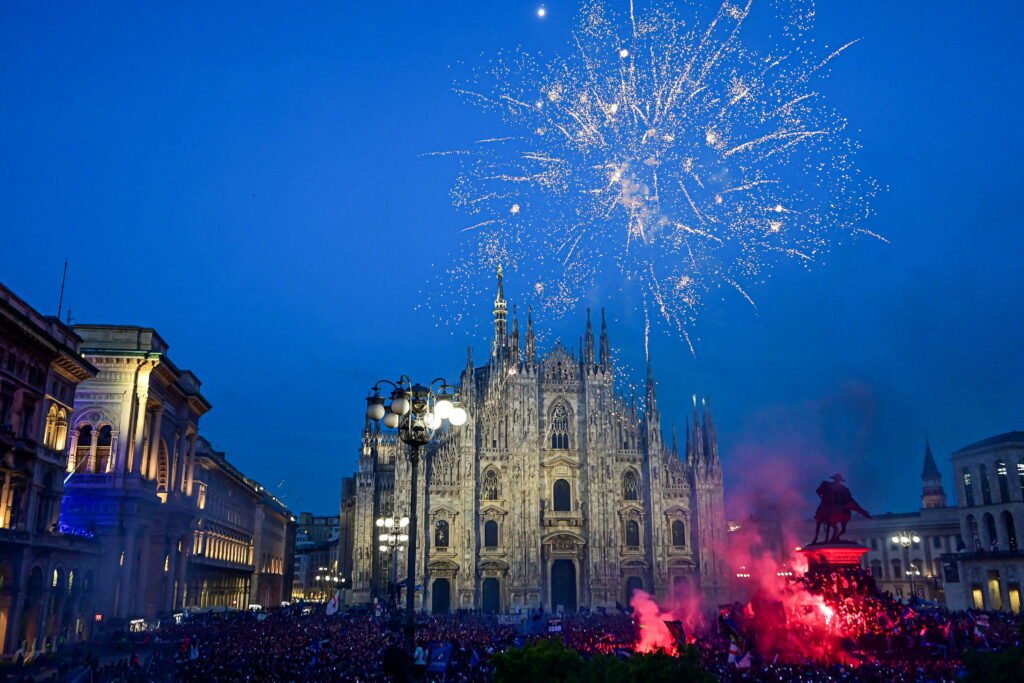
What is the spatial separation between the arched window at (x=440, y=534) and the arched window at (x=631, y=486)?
13.2 meters

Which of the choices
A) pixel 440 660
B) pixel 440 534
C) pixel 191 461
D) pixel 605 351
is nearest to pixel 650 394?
pixel 605 351

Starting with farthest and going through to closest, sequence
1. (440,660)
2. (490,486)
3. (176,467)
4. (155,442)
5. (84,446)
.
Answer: (490,486) → (176,467) → (155,442) → (84,446) → (440,660)

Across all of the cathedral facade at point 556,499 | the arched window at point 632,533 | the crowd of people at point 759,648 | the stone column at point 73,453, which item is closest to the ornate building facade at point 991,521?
the cathedral facade at point 556,499

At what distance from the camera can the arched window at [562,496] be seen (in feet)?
191

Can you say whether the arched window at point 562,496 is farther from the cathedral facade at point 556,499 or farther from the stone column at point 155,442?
the stone column at point 155,442

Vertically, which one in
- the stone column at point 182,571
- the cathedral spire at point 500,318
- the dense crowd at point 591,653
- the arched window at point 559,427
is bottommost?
the dense crowd at point 591,653

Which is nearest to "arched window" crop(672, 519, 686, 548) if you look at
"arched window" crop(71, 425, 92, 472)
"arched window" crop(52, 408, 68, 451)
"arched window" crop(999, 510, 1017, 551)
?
"arched window" crop(999, 510, 1017, 551)

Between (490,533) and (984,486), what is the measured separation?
3297 cm

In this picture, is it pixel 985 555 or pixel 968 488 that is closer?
pixel 985 555

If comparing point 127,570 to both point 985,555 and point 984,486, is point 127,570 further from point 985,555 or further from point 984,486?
point 984,486

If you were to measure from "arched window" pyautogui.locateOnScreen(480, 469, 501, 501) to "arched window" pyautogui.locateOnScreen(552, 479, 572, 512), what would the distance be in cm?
425

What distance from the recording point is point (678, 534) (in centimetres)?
5856

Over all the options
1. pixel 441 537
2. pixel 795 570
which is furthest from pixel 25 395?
pixel 441 537

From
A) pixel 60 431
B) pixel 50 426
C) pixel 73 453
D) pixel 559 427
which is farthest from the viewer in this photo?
pixel 559 427
